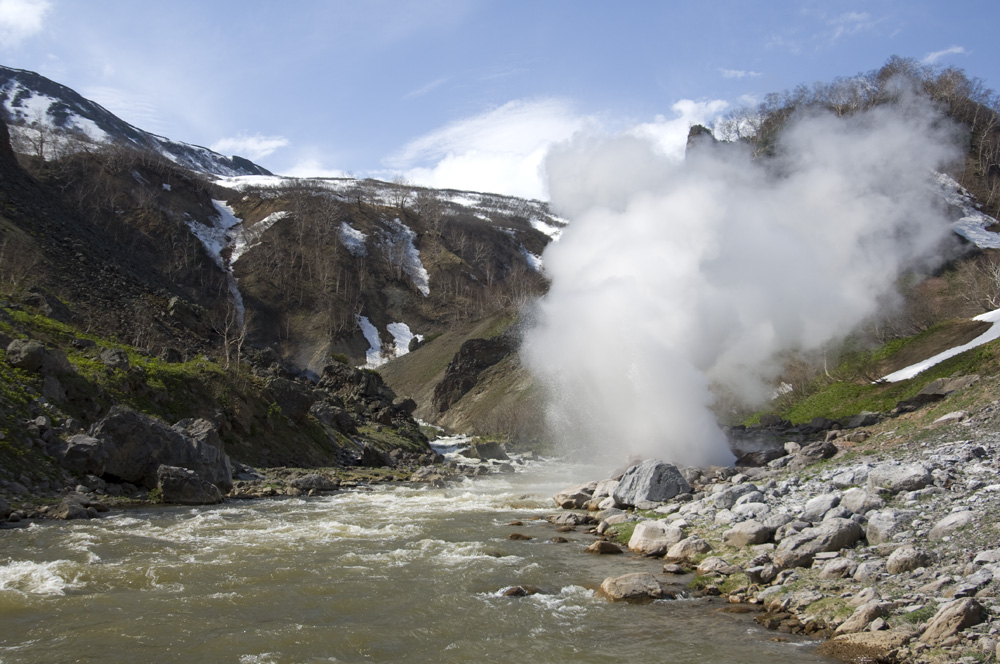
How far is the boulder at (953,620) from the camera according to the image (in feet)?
23.4

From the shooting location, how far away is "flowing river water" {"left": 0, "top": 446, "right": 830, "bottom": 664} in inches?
323

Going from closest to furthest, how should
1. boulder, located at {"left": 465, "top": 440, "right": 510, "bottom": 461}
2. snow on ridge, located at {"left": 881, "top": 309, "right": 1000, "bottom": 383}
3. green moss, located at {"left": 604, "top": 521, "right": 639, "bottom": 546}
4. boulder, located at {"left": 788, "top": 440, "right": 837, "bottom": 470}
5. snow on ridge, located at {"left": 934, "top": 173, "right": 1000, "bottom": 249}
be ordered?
green moss, located at {"left": 604, "top": 521, "right": 639, "bottom": 546}, boulder, located at {"left": 788, "top": 440, "right": 837, "bottom": 470}, snow on ridge, located at {"left": 881, "top": 309, "right": 1000, "bottom": 383}, boulder, located at {"left": 465, "top": 440, "right": 510, "bottom": 461}, snow on ridge, located at {"left": 934, "top": 173, "right": 1000, "bottom": 249}

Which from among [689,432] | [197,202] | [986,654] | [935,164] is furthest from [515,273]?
[986,654]

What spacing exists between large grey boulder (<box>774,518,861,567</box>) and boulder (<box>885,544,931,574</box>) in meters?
1.25

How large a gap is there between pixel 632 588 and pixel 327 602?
4.92 metres

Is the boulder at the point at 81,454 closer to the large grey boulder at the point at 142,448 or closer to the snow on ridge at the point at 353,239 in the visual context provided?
the large grey boulder at the point at 142,448

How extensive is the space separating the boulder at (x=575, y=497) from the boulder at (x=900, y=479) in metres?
9.42

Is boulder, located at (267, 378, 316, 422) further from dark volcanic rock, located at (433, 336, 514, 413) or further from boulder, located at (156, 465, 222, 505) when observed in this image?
dark volcanic rock, located at (433, 336, 514, 413)

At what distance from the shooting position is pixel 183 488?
19906 mm

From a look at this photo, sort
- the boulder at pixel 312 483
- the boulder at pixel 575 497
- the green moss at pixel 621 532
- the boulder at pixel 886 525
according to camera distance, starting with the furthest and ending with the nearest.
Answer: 1. the boulder at pixel 312 483
2. the boulder at pixel 575 497
3. the green moss at pixel 621 532
4. the boulder at pixel 886 525

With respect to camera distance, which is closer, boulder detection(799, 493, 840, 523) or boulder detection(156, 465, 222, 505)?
boulder detection(799, 493, 840, 523)

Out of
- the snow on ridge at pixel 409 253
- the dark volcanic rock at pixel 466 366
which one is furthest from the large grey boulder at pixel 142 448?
the snow on ridge at pixel 409 253

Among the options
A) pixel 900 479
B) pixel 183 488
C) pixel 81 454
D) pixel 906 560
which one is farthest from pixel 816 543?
pixel 81 454

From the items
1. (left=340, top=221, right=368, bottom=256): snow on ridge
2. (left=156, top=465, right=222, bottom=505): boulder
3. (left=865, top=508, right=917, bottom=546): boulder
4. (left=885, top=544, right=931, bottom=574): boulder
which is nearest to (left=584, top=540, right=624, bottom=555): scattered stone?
(left=865, top=508, right=917, bottom=546): boulder
